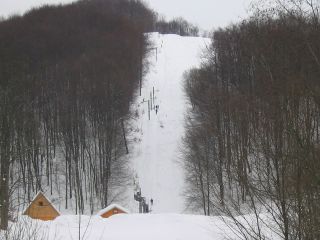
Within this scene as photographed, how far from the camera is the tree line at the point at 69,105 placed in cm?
4028

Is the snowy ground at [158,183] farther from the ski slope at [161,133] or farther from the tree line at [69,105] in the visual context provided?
the tree line at [69,105]

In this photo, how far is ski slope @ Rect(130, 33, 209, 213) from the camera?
4050cm

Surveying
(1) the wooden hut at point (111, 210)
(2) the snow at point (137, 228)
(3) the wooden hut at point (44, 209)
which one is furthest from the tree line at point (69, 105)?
(2) the snow at point (137, 228)

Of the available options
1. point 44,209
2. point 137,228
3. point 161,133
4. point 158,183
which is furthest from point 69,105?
point 137,228

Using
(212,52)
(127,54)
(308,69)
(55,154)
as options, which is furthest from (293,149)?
(127,54)

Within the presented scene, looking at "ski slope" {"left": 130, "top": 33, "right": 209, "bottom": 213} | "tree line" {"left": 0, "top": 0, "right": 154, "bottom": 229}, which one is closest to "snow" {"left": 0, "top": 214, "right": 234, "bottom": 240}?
"tree line" {"left": 0, "top": 0, "right": 154, "bottom": 229}

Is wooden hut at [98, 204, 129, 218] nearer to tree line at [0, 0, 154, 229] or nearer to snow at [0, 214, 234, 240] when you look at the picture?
snow at [0, 214, 234, 240]

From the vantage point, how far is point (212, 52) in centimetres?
5544

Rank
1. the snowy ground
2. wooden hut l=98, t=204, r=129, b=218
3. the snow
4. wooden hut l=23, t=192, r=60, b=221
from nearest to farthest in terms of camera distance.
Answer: the snowy ground < the snow < wooden hut l=98, t=204, r=129, b=218 < wooden hut l=23, t=192, r=60, b=221

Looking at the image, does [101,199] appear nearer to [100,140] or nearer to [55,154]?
[100,140]

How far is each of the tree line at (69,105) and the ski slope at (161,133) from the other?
2.00 meters

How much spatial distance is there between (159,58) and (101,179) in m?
40.4

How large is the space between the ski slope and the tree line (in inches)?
78.8

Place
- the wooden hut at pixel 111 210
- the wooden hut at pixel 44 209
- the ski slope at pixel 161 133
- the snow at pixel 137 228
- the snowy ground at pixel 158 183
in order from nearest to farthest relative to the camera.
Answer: the snowy ground at pixel 158 183 < the snow at pixel 137 228 < the wooden hut at pixel 111 210 < the wooden hut at pixel 44 209 < the ski slope at pixel 161 133
